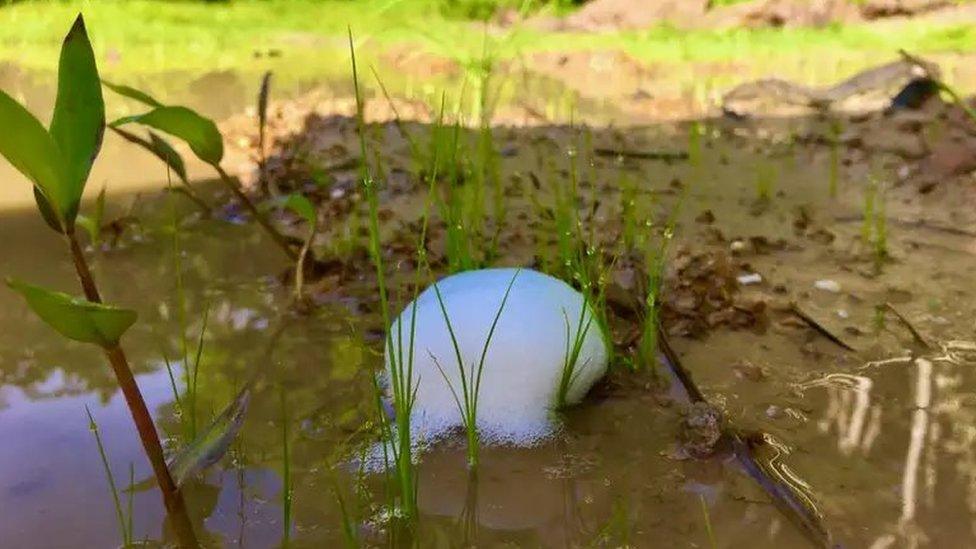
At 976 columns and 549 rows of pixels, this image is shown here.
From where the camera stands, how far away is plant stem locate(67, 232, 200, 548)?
1.09m

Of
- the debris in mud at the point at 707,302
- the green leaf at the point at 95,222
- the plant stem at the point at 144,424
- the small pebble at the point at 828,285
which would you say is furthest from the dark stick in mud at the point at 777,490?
the green leaf at the point at 95,222

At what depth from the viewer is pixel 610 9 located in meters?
7.92

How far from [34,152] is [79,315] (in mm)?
188

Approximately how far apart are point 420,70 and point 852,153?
2838 millimetres

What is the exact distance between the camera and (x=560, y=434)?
1.54 m

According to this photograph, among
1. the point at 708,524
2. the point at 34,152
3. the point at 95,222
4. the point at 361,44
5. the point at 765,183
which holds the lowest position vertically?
the point at 708,524

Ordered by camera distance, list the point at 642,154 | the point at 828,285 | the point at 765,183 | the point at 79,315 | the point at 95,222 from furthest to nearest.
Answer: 1. the point at 642,154
2. the point at 765,183
3. the point at 95,222
4. the point at 828,285
5. the point at 79,315

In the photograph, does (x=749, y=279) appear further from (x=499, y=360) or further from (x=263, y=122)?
(x=263, y=122)

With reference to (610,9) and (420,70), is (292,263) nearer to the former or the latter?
(420,70)

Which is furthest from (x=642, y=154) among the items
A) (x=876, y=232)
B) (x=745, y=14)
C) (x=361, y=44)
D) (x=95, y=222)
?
(x=745, y=14)

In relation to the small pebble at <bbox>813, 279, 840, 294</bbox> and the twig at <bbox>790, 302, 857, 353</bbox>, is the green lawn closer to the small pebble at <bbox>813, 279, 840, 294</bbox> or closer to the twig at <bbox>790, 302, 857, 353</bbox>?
the small pebble at <bbox>813, 279, 840, 294</bbox>

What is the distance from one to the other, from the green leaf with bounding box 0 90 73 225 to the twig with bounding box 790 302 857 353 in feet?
4.61

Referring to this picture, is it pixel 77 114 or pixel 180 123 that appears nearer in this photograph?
pixel 77 114

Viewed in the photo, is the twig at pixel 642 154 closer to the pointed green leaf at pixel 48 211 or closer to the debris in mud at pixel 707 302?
the debris in mud at pixel 707 302
